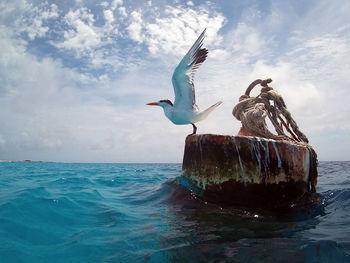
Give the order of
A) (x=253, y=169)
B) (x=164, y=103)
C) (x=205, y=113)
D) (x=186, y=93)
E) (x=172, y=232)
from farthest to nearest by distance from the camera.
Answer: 1. (x=164, y=103)
2. (x=186, y=93)
3. (x=205, y=113)
4. (x=253, y=169)
5. (x=172, y=232)

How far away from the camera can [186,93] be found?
5438 millimetres

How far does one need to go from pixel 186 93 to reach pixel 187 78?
1.06 ft

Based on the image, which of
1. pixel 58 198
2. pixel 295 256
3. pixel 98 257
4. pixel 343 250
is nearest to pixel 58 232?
pixel 98 257

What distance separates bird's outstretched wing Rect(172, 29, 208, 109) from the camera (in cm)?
528

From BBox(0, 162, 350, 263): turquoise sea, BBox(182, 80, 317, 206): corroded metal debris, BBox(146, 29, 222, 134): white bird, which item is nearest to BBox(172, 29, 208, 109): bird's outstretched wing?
BBox(146, 29, 222, 134): white bird

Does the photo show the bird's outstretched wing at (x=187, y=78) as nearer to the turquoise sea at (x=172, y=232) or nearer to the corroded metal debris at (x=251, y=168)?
the corroded metal debris at (x=251, y=168)

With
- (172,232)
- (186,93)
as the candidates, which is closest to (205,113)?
(186,93)

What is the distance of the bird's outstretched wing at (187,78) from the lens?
528 cm

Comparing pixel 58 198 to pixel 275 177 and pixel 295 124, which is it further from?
pixel 295 124

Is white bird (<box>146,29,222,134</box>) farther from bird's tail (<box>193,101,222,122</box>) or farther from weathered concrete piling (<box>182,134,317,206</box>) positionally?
weathered concrete piling (<box>182,134,317,206</box>)

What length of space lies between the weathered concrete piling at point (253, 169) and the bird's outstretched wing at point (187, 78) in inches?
49.0

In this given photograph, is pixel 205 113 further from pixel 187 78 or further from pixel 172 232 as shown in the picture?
pixel 172 232

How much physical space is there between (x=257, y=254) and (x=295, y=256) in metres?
0.39

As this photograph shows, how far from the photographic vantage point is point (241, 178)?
413 centimetres
